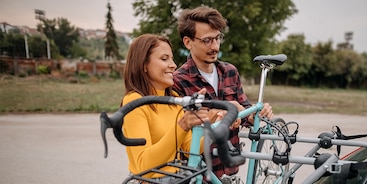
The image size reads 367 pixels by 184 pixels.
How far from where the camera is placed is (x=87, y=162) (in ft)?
15.6

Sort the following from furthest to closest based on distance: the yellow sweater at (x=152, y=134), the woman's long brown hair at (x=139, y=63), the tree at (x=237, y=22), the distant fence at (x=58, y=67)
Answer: the tree at (x=237, y=22) < the distant fence at (x=58, y=67) < the woman's long brown hair at (x=139, y=63) < the yellow sweater at (x=152, y=134)

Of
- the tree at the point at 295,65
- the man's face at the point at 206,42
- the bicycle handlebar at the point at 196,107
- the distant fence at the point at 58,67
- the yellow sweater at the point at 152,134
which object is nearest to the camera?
the bicycle handlebar at the point at 196,107

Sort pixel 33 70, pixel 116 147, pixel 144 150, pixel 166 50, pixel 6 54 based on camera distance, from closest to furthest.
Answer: pixel 144 150
pixel 166 50
pixel 116 147
pixel 6 54
pixel 33 70

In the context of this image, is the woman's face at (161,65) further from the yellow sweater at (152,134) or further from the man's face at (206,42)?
the man's face at (206,42)

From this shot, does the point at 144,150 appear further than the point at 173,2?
No

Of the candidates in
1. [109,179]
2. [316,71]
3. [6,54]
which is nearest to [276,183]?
[109,179]

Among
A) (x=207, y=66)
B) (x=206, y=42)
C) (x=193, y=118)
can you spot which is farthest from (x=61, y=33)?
(x=193, y=118)

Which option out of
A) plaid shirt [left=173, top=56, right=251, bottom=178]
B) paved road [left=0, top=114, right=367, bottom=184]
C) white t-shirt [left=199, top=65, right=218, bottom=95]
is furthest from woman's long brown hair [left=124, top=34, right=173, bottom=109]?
paved road [left=0, top=114, right=367, bottom=184]

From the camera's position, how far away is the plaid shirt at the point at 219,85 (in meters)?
2.24

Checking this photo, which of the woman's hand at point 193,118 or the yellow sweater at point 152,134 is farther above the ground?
the woman's hand at point 193,118

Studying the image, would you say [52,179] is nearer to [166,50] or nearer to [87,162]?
[87,162]

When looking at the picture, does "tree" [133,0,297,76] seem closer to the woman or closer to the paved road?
the paved road

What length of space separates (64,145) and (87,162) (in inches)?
44.8

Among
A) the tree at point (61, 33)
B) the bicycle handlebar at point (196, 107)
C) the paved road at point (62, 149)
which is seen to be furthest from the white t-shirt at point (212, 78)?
the tree at point (61, 33)
